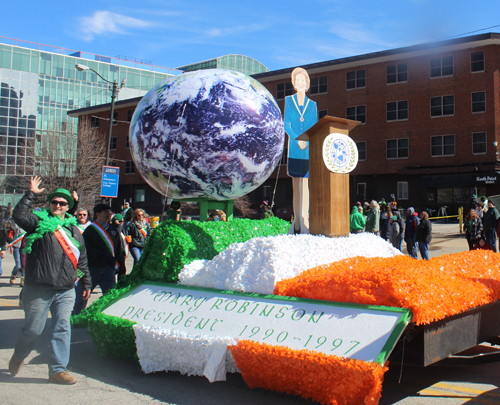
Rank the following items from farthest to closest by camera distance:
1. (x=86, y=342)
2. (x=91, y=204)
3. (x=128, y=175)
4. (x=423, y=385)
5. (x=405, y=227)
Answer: (x=128, y=175)
(x=91, y=204)
(x=405, y=227)
(x=86, y=342)
(x=423, y=385)

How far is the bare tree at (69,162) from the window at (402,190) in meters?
21.6

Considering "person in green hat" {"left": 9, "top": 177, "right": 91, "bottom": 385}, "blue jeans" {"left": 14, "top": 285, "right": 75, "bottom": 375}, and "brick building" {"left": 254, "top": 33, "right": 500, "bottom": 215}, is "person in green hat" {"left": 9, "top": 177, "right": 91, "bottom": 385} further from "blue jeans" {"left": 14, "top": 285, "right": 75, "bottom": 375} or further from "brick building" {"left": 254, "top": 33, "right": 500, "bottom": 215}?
"brick building" {"left": 254, "top": 33, "right": 500, "bottom": 215}

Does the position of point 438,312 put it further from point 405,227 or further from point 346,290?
point 405,227

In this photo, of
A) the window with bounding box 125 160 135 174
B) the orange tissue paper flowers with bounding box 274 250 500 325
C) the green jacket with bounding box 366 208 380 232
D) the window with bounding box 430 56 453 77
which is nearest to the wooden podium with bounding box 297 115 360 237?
the orange tissue paper flowers with bounding box 274 250 500 325

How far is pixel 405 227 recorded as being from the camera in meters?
14.1

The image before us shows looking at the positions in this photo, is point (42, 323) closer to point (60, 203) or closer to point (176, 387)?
point (60, 203)

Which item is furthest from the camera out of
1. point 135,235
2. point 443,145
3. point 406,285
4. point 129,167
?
point 129,167

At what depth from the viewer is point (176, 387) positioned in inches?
178

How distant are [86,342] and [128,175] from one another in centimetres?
4238

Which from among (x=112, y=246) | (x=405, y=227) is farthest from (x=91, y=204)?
(x=112, y=246)

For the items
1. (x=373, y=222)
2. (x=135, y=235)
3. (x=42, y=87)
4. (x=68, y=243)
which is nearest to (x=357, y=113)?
(x=373, y=222)

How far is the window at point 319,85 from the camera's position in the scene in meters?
36.2

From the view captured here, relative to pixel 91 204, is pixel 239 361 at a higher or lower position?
lower

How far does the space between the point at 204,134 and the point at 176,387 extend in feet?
9.33
